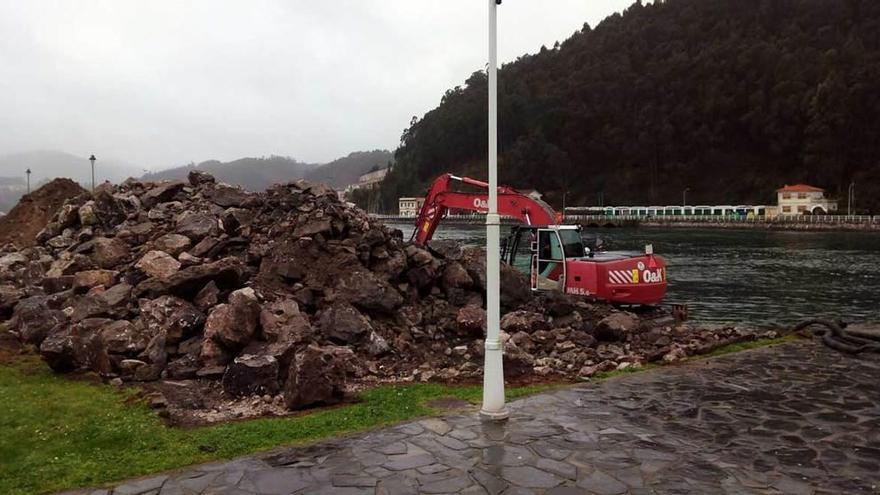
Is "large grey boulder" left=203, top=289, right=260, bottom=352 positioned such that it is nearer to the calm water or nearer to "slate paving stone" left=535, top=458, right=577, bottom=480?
"slate paving stone" left=535, top=458, right=577, bottom=480

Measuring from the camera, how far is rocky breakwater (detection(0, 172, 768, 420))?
29.3ft

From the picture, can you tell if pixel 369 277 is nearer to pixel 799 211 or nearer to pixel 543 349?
pixel 543 349

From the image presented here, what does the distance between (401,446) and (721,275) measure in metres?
34.6

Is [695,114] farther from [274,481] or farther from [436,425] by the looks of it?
[274,481]

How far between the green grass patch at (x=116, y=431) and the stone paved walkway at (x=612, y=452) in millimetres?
368

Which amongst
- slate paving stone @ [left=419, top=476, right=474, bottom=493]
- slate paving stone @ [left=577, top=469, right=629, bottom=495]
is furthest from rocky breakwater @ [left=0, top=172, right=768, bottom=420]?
slate paving stone @ [left=577, top=469, right=629, bottom=495]

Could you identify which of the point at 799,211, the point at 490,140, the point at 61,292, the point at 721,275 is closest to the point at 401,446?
the point at 490,140

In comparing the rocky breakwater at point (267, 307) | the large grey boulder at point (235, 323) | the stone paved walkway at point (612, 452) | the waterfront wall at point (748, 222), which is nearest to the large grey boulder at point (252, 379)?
the rocky breakwater at point (267, 307)

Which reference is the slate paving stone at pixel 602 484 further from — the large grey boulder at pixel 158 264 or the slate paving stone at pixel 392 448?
the large grey boulder at pixel 158 264

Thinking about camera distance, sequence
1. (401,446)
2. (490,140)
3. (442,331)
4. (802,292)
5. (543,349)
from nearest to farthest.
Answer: (401,446) → (490,140) → (543,349) → (442,331) → (802,292)

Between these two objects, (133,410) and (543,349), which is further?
(543,349)

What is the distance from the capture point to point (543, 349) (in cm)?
1194

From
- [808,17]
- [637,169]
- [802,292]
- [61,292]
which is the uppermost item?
[808,17]

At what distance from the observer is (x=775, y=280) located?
34.1 m
